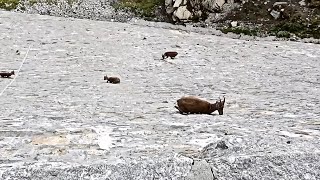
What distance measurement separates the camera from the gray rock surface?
4.98 m

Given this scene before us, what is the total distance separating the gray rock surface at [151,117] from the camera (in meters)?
4.98

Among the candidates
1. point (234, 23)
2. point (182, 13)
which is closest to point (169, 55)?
point (234, 23)

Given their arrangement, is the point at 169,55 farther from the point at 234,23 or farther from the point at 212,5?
the point at 212,5

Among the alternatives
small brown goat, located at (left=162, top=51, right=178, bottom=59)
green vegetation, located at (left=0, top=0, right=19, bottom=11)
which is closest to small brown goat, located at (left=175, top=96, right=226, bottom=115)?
small brown goat, located at (left=162, top=51, right=178, bottom=59)

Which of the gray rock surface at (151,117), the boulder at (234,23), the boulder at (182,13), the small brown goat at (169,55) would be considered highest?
the gray rock surface at (151,117)

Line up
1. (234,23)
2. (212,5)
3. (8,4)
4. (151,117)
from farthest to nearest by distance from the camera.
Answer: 1. (8,4)
2. (212,5)
3. (234,23)
4. (151,117)

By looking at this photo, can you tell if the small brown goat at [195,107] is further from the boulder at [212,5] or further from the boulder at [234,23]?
the boulder at [212,5]

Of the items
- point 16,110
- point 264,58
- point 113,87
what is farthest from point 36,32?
point 16,110

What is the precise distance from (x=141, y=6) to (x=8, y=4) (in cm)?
1851

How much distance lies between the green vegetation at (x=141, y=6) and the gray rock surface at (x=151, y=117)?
94.7ft

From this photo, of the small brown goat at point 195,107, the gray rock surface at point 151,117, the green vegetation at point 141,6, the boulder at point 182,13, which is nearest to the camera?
the gray rock surface at point 151,117

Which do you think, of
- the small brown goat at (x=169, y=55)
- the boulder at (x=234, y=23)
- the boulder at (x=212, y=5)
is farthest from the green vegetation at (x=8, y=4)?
the small brown goat at (x=169, y=55)

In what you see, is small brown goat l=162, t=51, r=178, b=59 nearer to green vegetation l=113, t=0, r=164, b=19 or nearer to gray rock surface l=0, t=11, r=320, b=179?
gray rock surface l=0, t=11, r=320, b=179

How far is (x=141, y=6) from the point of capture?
60844 mm
